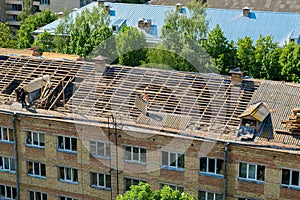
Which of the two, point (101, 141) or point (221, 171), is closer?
point (221, 171)

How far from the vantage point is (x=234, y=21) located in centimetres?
7156

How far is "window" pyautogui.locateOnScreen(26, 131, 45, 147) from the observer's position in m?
38.6

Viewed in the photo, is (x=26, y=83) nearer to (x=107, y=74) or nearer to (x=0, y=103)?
(x=0, y=103)

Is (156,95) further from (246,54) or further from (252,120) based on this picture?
(246,54)

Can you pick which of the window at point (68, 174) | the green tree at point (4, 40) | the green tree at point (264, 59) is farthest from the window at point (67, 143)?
the green tree at point (4, 40)

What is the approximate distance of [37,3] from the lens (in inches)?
3915

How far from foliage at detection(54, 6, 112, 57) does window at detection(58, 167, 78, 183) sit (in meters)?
28.9

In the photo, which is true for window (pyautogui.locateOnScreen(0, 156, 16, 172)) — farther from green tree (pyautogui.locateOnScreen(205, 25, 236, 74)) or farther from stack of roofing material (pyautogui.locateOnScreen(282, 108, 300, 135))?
green tree (pyautogui.locateOnScreen(205, 25, 236, 74))

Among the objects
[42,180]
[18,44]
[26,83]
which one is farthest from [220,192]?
[18,44]

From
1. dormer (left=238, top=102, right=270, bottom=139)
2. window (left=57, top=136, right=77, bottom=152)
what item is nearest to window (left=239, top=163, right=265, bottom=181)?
dormer (left=238, top=102, right=270, bottom=139)

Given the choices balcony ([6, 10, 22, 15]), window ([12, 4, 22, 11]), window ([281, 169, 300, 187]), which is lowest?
window ([281, 169, 300, 187])

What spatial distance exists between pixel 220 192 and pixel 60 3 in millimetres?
67393

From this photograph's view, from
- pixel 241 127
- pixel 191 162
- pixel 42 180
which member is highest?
pixel 241 127

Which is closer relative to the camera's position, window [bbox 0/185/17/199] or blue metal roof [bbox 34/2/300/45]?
window [bbox 0/185/17/199]
